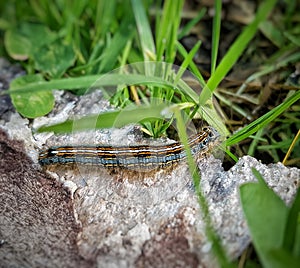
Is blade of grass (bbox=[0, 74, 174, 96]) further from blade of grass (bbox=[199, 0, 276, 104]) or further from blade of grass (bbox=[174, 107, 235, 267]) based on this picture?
blade of grass (bbox=[174, 107, 235, 267])

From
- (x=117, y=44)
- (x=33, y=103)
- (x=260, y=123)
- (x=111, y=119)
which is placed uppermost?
(x=117, y=44)

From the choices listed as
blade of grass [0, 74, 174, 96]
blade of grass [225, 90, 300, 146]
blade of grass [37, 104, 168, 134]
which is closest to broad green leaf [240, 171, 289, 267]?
blade of grass [225, 90, 300, 146]

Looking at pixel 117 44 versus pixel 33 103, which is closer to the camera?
pixel 33 103

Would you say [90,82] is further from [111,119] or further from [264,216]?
[264,216]

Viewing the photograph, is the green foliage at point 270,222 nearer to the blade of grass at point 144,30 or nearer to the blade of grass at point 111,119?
the blade of grass at point 111,119

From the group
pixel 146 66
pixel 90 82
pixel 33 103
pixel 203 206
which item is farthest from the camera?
pixel 146 66

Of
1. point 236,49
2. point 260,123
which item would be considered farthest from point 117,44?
point 260,123

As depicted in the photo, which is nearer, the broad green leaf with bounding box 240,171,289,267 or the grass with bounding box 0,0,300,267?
the broad green leaf with bounding box 240,171,289,267

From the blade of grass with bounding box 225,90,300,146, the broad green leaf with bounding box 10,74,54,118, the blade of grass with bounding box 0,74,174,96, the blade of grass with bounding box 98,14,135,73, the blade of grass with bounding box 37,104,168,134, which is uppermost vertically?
the blade of grass with bounding box 98,14,135,73
